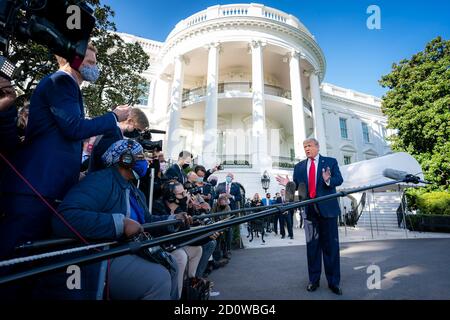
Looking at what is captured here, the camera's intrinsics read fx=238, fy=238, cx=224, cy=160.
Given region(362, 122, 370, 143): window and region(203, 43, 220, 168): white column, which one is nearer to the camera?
region(203, 43, 220, 168): white column

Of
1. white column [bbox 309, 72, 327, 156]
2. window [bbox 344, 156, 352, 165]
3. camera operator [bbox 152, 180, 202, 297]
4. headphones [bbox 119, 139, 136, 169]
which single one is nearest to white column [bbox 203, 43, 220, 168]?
white column [bbox 309, 72, 327, 156]

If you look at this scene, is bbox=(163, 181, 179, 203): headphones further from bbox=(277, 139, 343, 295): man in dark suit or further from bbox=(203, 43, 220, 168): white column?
bbox=(203, 43, 220, 168): white column

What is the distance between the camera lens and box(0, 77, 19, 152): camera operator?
1.29 m

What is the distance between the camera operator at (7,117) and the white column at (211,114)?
1339 centimetres

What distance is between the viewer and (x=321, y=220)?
3.49 metres

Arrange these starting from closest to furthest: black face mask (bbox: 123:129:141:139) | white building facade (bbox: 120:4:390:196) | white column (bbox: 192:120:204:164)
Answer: black face mask (bbox: 123:129:141:139) < white building facade (bbox: 120:4:390:196) < white column (bbox: 192:120:204:164)

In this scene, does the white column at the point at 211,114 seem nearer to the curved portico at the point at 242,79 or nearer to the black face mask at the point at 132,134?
the curved portico at the point at 242,79

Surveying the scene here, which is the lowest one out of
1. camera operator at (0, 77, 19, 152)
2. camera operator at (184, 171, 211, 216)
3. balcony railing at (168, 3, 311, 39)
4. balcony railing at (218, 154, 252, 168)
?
camera operator at (184, 171, 211, 216)

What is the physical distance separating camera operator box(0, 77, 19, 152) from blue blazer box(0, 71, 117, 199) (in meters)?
0.07

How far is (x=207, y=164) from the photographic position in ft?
49.1
